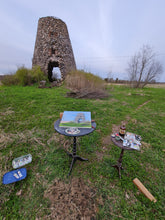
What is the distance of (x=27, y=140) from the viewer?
7.17ft

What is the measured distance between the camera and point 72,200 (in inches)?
47.6

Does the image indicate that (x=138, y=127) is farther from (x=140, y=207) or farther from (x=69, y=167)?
(x=69, y=167)

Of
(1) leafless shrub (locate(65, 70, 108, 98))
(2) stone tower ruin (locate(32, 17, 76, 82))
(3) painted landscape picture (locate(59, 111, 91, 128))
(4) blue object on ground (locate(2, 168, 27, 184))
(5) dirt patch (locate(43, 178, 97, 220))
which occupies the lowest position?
(5) dirt patch (locate(43, 178, 97, 220))

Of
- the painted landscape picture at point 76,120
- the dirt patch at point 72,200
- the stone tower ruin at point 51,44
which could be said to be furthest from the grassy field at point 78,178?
the stone tower ruin at point 51,44

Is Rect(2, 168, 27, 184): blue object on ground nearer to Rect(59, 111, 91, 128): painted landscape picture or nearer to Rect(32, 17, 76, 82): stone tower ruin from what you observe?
Rect(59, 111, 91, 128): painted landscape picture

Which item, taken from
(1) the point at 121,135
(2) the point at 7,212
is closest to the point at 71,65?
(1) the point at 121,135

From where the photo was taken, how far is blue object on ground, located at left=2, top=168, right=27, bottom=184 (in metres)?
1.35

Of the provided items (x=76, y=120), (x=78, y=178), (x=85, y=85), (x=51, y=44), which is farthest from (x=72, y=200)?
(x=51, y=44)

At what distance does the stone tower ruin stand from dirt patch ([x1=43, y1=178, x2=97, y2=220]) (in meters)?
9.85

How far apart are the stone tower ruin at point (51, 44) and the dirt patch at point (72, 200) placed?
985cm

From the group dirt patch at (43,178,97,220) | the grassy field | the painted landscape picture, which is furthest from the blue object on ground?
the painted landscape picture

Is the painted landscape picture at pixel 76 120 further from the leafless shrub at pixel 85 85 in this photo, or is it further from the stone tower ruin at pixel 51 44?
the stone tower ruin at pixel 51 44

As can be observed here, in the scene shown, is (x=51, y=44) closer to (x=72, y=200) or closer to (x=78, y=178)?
(x=78, y=178)

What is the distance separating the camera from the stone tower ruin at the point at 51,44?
884 centimetres
